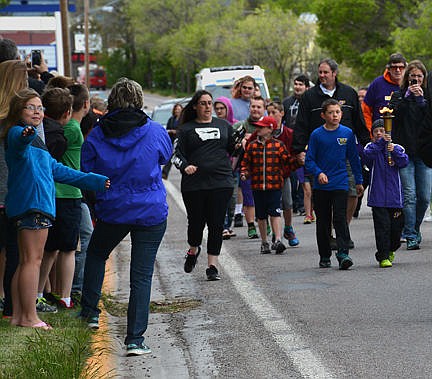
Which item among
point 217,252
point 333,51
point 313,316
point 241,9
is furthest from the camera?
point 241,9

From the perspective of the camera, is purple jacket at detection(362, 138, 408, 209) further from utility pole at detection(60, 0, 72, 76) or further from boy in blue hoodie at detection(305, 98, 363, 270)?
utility pole at detection(60, 0, 72, 76)

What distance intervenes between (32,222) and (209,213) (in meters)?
3.49

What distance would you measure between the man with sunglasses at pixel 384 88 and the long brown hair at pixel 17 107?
6394 mm

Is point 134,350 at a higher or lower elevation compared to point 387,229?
lower

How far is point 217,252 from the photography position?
38.8 ft

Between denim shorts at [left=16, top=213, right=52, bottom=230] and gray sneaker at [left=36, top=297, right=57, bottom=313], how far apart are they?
1.17 meters

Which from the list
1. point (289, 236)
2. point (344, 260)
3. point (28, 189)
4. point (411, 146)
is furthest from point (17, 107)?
point (289, 236)

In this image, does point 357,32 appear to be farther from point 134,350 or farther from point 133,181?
point 134,350

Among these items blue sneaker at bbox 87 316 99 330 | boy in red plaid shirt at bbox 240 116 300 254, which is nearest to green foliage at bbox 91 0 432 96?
boy in red plaid shirt at bbox 240 116 300 254

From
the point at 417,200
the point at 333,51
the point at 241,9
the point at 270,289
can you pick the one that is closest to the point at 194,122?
the point at 270,289

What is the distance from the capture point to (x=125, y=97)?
842 cm

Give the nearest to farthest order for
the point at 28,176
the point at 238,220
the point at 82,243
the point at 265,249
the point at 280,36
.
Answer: the point at 28,176 → the point at 82,243 → the point at 265,249 → the point at 238,220 → the point at 280,36

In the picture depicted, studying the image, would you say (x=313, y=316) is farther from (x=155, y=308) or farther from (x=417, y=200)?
(x=417, y=200)

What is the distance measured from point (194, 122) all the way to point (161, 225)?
380cm
